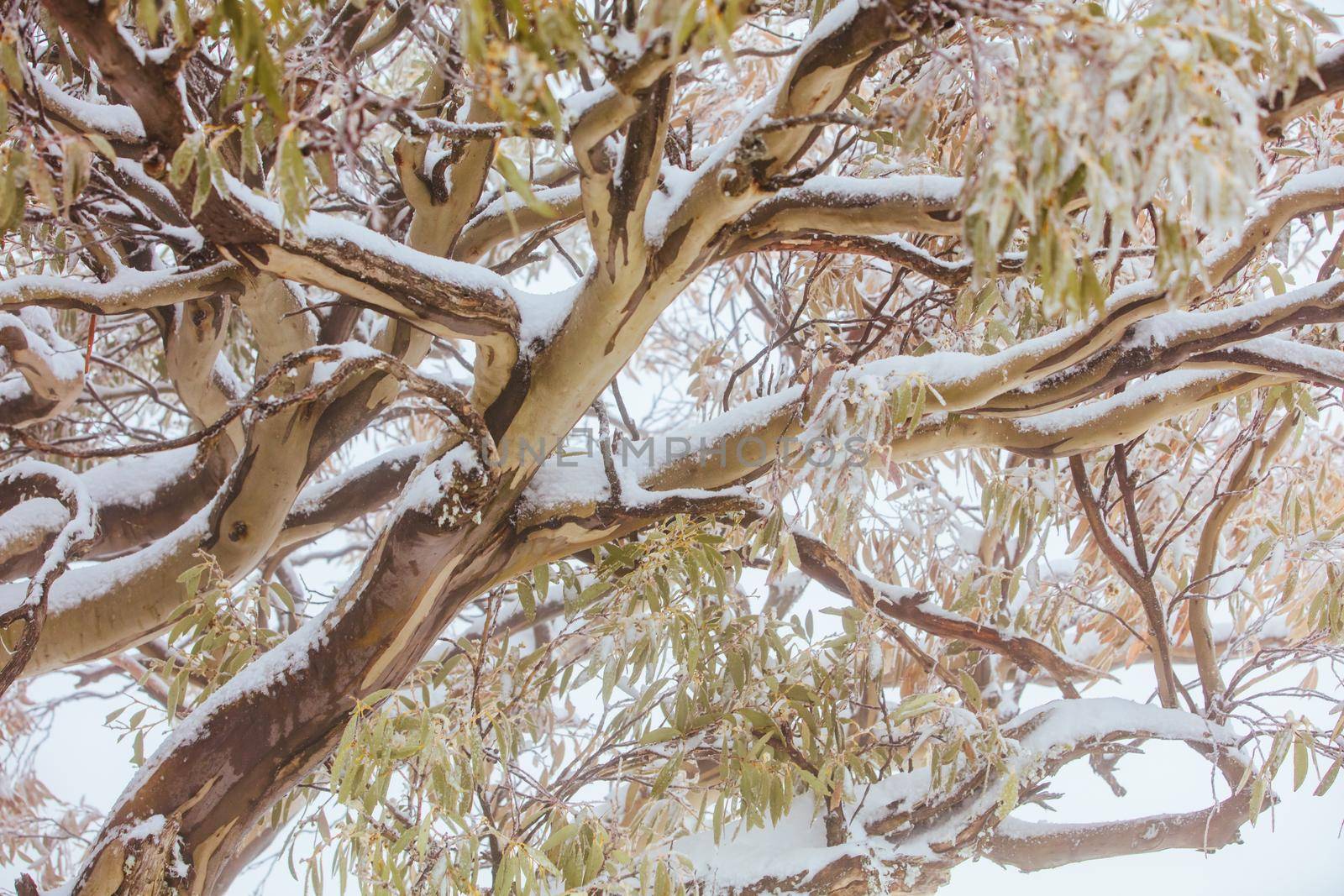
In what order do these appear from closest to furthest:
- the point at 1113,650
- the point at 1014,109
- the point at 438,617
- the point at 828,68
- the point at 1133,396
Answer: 1. the point at 1014,109
2. the point at 828,68
3. the point at 438,617
4. the point at 1133,396
5. the point at 1113,650

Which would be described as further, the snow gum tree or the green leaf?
the green leaf

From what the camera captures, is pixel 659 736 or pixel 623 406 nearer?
pixel 659 736

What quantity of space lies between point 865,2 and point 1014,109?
0.44m

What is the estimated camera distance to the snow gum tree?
3.00 feet

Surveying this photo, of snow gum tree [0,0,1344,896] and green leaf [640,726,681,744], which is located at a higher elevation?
snow gum tree [0,0,1344,896]

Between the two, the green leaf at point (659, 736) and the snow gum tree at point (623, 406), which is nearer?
the snow gum tree at point (623, 406)

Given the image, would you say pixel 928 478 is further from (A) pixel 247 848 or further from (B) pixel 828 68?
(A) pixel 247 848

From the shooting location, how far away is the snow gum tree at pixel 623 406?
915mm

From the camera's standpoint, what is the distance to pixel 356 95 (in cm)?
107

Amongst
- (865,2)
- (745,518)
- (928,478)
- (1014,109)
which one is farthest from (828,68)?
(928,478)

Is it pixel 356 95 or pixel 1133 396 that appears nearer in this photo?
pixel 356 95

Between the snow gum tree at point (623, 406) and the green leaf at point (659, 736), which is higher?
the snow gum tree at point (623, 406)

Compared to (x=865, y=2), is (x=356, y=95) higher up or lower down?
lower down

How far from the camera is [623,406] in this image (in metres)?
2.05
